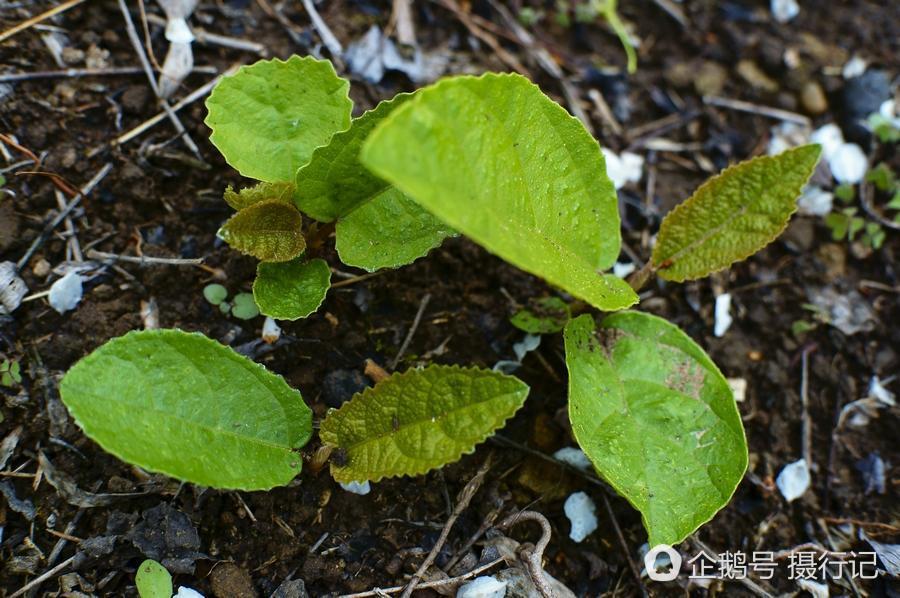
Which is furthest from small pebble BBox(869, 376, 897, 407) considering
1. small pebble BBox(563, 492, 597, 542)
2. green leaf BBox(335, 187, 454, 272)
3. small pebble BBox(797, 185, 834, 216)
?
green leaf BBox(335, 187, 454, 272)

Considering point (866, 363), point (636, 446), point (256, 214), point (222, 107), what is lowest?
point (866, 363)

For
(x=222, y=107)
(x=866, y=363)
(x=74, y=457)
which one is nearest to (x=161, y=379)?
(x=74, y=457)

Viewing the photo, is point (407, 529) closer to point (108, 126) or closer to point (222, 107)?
point (222, 107)

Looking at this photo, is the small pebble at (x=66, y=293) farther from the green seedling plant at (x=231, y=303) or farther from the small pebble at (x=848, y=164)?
the small pebble at (x=848, y=164)

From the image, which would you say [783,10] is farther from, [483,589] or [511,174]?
[483,589]

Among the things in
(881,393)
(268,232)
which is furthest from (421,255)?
(881,393)

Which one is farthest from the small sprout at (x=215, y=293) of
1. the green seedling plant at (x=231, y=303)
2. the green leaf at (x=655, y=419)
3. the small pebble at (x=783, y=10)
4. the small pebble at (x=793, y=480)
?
the small pebble at (x=783, y=10)
